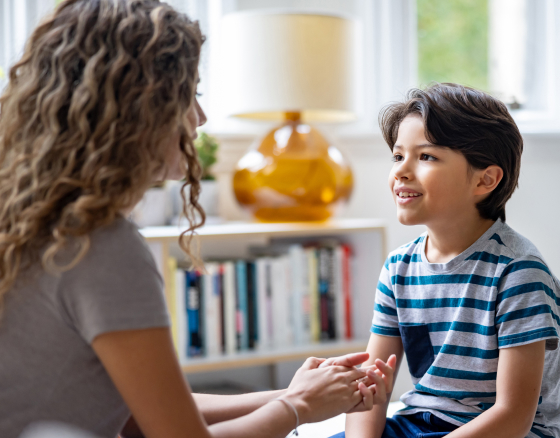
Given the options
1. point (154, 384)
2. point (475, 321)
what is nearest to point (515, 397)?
point (475, 321)

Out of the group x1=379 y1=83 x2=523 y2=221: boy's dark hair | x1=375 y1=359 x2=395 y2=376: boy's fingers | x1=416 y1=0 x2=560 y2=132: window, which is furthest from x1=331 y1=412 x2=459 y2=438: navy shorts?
x1=416 y1=0 x2=560 y2=132: window

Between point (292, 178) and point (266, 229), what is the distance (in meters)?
0.19

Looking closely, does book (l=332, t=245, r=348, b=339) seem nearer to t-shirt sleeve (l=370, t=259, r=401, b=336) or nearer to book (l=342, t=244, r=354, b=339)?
book (l=342, t=244, r=354, b=339)

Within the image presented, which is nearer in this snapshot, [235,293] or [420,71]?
[235,293]


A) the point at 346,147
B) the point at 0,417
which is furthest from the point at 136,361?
the point at 346,147

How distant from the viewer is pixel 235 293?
6.56ft

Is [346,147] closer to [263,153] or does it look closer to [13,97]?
[263,153]

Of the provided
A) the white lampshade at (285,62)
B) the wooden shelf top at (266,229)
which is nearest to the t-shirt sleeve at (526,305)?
the wooden shelf top at (266,229)

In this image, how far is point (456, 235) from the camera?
1.07 metres

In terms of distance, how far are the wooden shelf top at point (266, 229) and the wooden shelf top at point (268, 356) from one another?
371mm

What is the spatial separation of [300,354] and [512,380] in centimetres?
110

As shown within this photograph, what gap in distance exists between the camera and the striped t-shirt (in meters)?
0.95

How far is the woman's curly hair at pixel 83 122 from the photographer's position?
0.72 metres

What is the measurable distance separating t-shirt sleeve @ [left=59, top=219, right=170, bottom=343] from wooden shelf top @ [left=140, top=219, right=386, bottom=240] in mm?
1086
